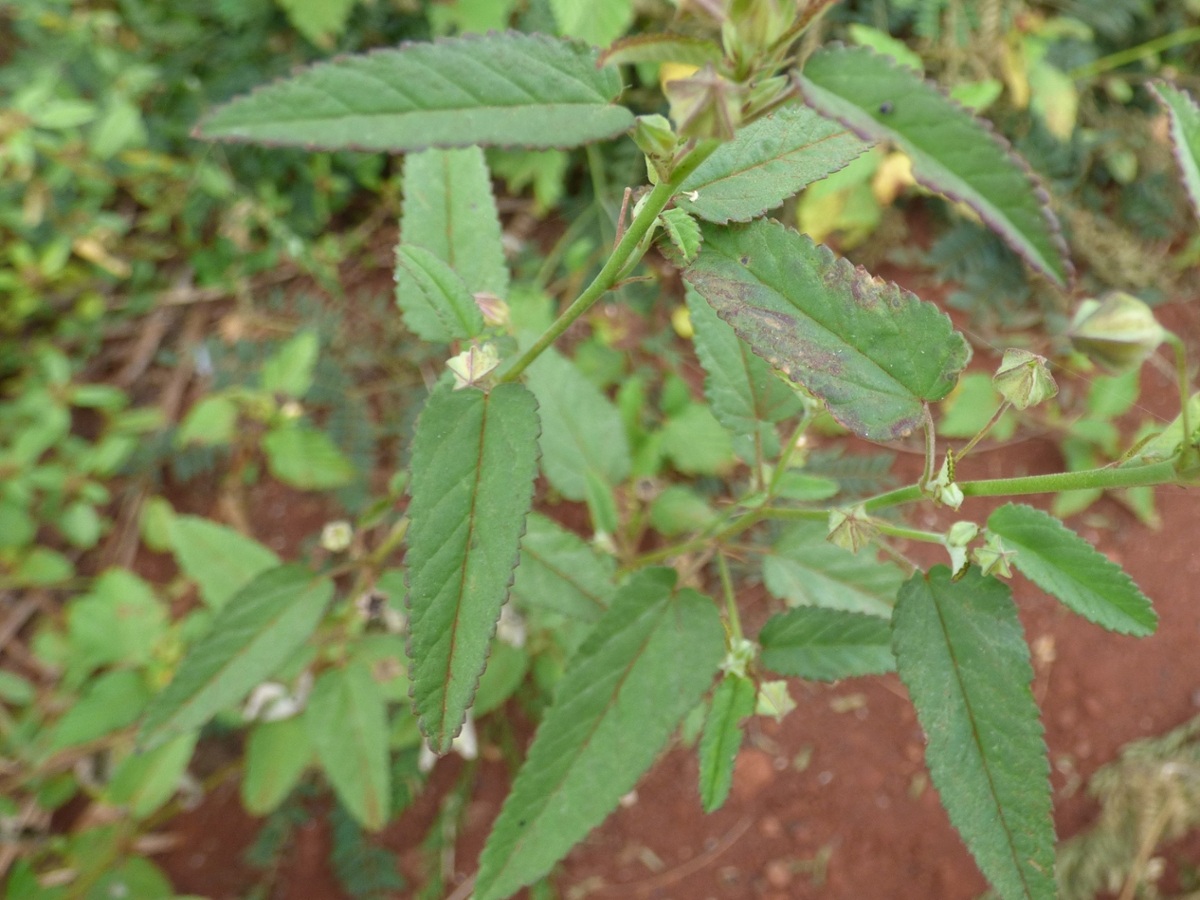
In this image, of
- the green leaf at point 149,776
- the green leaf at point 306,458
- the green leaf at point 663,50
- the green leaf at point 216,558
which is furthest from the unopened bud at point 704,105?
the green leaf at point 306,458

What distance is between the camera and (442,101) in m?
0.61

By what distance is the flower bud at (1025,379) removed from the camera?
2.28ft

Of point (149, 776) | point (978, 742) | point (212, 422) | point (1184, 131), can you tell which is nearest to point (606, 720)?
point (978, 742)

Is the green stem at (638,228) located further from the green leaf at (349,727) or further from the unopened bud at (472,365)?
the green leaf at (349,727)

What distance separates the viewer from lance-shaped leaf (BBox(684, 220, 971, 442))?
2.22ft

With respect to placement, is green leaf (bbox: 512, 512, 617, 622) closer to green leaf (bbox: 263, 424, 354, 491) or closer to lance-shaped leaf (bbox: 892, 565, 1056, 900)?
lance-shaped leaf (bbox: 892, 565, 1056, 900)

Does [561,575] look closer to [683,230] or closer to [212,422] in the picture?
[683,230]

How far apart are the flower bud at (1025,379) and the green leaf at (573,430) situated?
0.83m

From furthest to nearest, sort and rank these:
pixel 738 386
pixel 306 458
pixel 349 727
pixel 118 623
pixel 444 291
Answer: pixel 306 458 < pixel 118 623 < pixel 349 727 < pixel 738 386 < pixel 444 291

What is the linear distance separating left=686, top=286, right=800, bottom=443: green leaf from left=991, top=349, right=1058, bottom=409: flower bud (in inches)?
13.3

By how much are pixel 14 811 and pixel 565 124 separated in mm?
2090

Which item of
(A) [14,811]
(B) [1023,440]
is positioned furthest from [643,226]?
(A) [14,811]

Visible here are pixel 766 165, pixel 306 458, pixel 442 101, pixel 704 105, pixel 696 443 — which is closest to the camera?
pixel 704 105

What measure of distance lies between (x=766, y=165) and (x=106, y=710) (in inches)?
70.1
